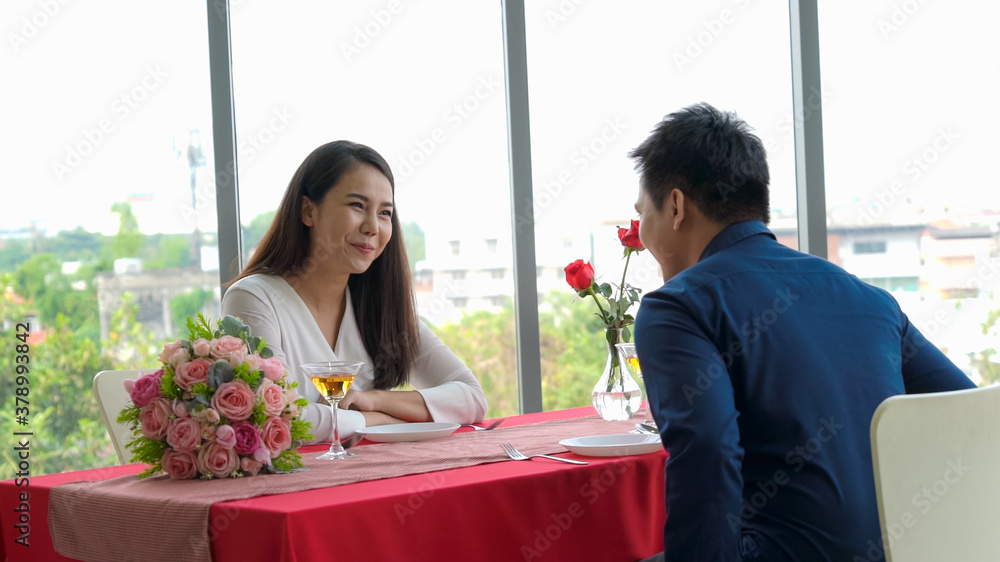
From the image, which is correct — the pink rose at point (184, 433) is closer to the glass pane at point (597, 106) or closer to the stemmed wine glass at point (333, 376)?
the stemmed wine glass at point (333, 376)

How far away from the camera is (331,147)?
262cm

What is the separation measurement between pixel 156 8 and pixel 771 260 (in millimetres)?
2440

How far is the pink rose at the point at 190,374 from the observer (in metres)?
1.51

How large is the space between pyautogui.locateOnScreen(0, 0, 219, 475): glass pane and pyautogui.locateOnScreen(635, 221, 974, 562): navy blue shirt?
216 cm

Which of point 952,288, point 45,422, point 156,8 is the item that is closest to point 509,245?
point 156,8

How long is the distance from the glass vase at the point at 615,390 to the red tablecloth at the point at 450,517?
1.43 ft

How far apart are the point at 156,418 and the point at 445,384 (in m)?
0.94

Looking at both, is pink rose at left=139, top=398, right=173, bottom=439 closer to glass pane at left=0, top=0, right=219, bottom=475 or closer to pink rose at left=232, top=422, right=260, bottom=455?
pink rose at left=232, top=422, right=260, bottom=455

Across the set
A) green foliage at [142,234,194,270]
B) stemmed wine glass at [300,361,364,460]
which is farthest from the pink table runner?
green foliage at [142,234,194,270]

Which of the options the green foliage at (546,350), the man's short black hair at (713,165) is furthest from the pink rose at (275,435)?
the green foliage at (546,350)

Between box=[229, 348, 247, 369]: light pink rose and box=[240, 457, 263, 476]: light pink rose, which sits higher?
box=[229, 348, 247, 369]: light pink rose

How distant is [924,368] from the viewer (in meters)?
1.57

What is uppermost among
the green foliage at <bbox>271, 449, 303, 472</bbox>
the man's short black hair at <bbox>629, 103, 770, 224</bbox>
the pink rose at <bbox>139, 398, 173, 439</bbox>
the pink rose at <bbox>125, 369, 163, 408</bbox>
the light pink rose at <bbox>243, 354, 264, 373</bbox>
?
the man's short black hair at <bbox>629, 103, 770, 224</bbox>

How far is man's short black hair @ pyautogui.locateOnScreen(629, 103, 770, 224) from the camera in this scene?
1.51 metres
